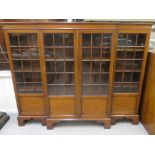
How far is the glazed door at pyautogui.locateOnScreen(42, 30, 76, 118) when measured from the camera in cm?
176

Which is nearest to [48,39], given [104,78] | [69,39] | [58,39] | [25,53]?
[58,39]

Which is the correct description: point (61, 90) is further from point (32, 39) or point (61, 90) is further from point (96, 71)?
point (32, 39)

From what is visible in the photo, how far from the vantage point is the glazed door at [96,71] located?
1763 millimetres

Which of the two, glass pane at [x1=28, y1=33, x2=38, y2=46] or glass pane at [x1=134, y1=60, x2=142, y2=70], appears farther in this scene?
glass pane at [x1=134, y1=60, x2=142, y2=70]

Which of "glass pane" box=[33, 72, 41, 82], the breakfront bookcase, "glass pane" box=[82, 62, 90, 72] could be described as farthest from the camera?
"glass pane" box=[33, 72, 41, 82]

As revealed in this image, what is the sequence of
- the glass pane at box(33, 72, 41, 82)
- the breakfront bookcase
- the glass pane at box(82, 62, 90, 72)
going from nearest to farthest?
the breakfront bookcase, the glass pane at box(82, 62, 90, 72), the glass pane at box(33, 72, 41, 82)

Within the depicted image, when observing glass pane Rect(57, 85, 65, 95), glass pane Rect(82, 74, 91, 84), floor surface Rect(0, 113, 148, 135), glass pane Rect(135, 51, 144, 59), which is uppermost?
glass pane Rect(135, 51, 144, 59)

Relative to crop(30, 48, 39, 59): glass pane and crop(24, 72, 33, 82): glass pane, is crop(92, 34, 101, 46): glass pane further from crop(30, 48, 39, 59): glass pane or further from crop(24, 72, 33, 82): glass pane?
crop(24, 72, 33, 82): glass pane

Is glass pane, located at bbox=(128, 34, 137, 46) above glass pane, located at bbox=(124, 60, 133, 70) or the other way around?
above

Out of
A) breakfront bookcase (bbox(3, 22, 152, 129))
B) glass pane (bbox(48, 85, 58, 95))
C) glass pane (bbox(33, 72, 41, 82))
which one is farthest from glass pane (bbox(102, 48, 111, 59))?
glass pane (bbox(33, 72, 41, 82))

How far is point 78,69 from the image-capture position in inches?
73.3

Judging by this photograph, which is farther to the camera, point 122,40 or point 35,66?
point 35,66

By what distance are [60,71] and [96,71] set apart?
479 mm
